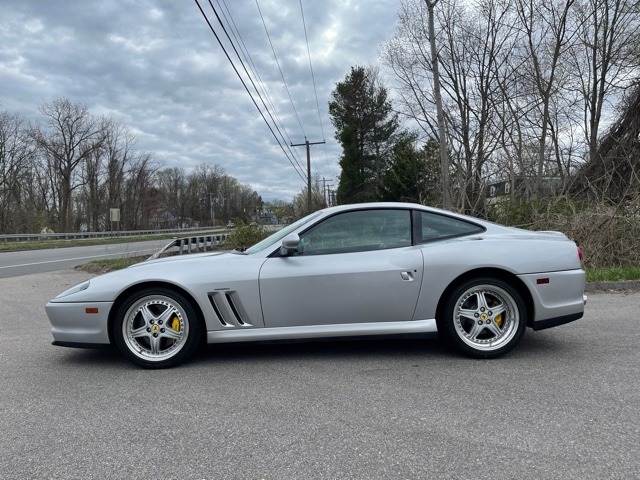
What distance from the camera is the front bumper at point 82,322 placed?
143 inches

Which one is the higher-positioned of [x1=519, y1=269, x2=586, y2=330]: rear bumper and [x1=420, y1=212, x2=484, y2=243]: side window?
[x1=420, y1=212, x2=484, y2=243]: side window

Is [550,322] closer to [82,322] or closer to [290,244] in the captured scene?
[290,244]

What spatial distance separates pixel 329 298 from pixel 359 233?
2.21ft

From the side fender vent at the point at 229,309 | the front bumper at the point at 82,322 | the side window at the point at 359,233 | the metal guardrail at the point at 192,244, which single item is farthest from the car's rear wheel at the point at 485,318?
the metal guardrail at the point at 192,244

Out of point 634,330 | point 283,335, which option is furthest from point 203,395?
point 634,330

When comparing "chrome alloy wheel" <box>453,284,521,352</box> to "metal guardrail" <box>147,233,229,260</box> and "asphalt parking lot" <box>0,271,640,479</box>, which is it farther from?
"metal guardrail" <box>147,233,229,260</box>

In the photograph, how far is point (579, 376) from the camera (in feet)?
10.9

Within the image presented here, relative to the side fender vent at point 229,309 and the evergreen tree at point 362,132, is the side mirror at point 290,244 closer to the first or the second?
the side fender vent at point 229,309

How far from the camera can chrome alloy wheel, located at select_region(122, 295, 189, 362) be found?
3650mm

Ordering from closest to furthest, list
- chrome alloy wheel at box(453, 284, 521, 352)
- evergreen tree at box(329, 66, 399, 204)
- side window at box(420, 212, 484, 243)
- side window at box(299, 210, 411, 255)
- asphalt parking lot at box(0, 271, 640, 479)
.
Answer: asphalt parking lot at box(0, 271, 640, 479)
chrome alloy wheel at box(453, 284, 521, 352)
side window at box(299, 210, 411, 255)
side window at box(420, 212, 484, 243)
evergreen tree at box(329, 66, 399, 204)

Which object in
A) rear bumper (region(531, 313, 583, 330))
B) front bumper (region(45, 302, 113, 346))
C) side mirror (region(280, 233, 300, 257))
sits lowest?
rear bumper (region(531, 313, 583, 330))

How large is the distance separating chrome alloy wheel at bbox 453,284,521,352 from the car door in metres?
0.45

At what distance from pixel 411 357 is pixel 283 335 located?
45.4 inches

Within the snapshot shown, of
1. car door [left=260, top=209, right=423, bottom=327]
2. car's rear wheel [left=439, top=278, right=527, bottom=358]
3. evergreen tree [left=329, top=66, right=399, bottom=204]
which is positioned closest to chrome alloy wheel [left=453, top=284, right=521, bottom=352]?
car's rear wheel [left=439, top=278, right=527, bottom=358]
